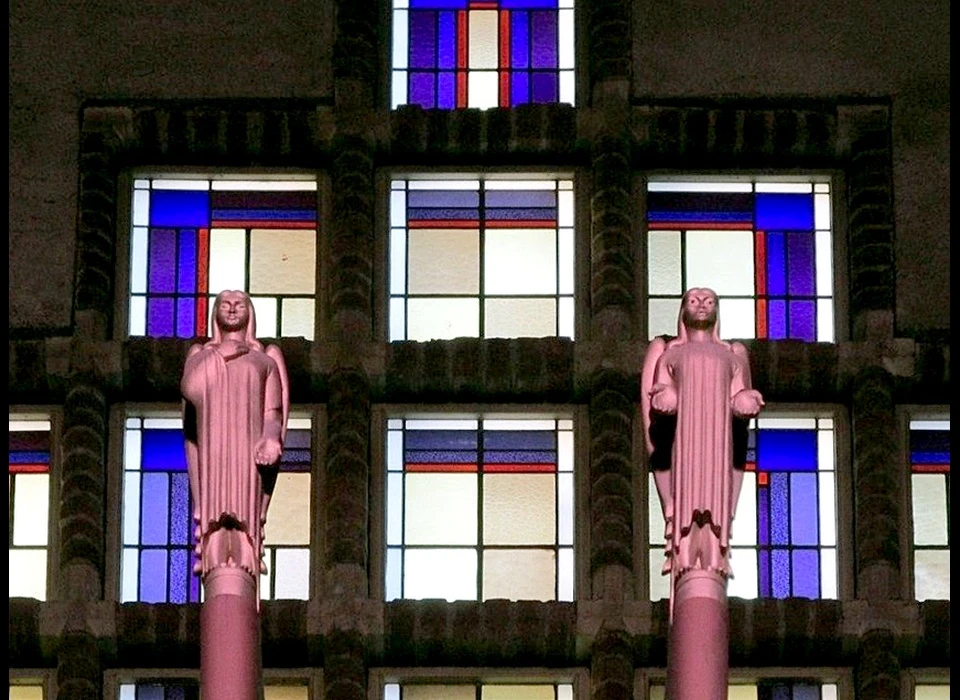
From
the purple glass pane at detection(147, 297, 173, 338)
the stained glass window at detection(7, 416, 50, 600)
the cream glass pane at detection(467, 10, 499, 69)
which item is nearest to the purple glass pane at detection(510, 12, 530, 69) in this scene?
the cream glass pane at detection(467, 10, 499, 69)

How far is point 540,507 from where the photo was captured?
32.3m

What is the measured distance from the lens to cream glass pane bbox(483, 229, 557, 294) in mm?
33000

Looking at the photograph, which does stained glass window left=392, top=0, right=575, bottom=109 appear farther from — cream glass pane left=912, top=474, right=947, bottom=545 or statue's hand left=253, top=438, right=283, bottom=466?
statue's hand left=253, top=438, right=283, bottom=466

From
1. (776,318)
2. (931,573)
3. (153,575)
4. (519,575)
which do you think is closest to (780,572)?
(931,573)

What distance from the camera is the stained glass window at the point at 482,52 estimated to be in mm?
33656

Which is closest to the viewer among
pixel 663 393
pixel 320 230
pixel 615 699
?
pixel 663 393

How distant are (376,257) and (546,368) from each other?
5.25ft

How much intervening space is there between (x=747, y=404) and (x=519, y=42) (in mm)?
6069

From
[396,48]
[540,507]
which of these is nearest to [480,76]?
[396,48]

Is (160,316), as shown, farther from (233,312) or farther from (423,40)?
(233,312)

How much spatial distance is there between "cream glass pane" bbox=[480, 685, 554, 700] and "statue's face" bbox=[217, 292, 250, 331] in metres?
3.99

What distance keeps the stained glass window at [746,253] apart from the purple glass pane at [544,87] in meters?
1.05

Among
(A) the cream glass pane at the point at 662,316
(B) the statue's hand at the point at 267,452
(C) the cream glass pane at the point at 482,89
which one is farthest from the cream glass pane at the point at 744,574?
(B) the statue's hand at the point at 267,452

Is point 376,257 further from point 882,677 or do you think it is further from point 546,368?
point 882,677
